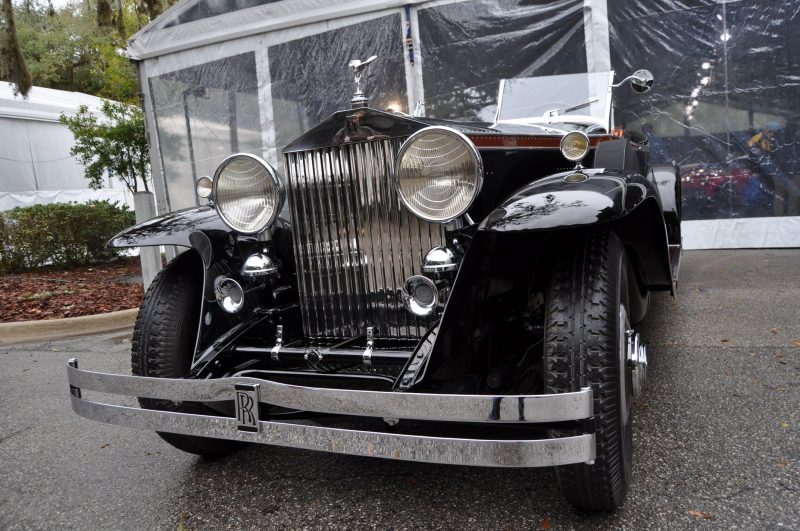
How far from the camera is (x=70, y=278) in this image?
26.9 ft

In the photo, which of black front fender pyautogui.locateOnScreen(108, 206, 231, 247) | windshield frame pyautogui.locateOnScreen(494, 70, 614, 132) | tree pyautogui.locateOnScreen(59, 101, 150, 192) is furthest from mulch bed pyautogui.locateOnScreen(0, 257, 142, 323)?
windshield frame pyautogui.locateOnScreen(494, 70, 614, 132)

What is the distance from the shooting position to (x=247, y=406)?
5.99ft

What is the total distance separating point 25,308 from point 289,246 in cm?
516

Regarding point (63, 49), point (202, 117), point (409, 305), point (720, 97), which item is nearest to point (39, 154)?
point (202, 117)

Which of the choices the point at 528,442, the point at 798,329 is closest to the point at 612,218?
the point at 528,442

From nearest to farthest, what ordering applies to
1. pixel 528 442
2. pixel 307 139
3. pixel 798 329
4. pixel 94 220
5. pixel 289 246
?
pixel 528 442 < pixel 307 139 < pixel 289 246 < pixel 798 329 < pixel 94 220

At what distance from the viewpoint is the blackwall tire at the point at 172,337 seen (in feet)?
7.85

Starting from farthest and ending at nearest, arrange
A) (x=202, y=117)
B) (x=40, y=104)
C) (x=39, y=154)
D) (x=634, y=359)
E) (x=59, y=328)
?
(x=39, y=154) → (x=40, y=104) → (x=202, y=117) → (x=59, y=328) → (x=634, y=359)

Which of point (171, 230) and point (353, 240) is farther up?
point (171, 230)

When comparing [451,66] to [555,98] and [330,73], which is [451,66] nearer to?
[330,73]

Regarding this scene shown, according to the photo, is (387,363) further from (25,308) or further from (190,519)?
(25,308)

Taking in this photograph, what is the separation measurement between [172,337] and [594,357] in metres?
1.67

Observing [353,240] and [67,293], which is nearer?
[353,240]

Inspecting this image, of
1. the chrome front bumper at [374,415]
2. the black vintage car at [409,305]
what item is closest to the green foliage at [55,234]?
the black vintage car at [409,305]
